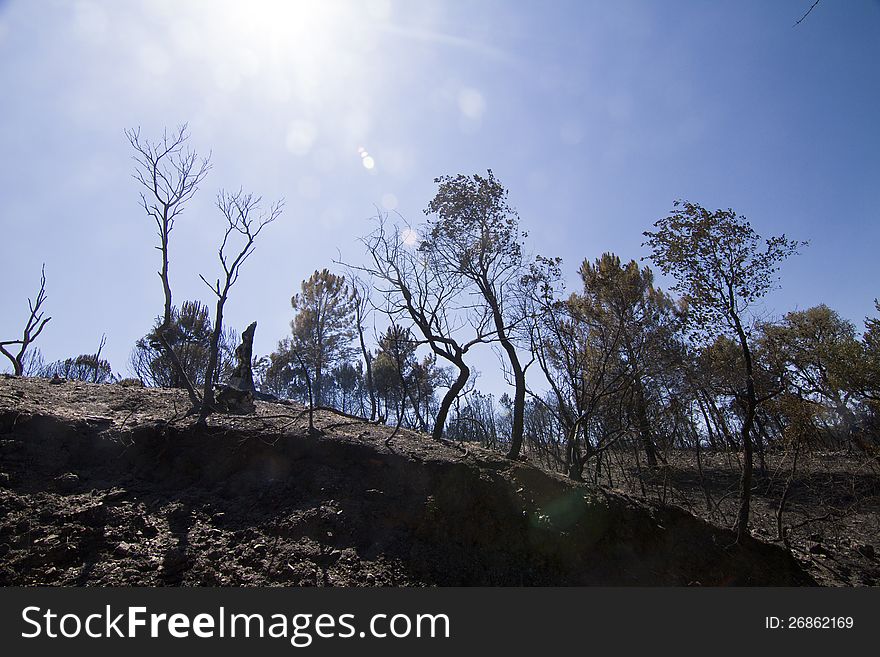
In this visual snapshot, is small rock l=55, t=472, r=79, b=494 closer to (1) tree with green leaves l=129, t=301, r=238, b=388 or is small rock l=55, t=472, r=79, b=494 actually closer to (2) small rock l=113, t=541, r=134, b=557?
(2) small rock l=113, t=541, r=134, b=557

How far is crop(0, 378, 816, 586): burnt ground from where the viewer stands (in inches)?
192

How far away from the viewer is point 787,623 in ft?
18.3

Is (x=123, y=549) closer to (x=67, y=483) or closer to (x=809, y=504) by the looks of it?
(x=67, y=483)

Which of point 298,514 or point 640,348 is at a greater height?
point 640,348

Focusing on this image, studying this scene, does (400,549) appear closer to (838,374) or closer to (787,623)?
(787,623)

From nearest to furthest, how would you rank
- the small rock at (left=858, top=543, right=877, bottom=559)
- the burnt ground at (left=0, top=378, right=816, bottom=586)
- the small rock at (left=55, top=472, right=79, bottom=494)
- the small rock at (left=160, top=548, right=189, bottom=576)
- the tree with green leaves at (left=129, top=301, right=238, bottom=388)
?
the small rock at (left=160, top=548, right=189, bottom=576)
the burnt ground at (left=0, top=378, right=816, bottom=586)
the small rock at (left=55, top=472, right=79, bottom=494)
the small rock at (left=858, top=543, right=877, bottom=559)
the tree with green leaves at (left=129, top=301, right=238, bottom=388)

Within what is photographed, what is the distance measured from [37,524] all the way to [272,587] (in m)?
2.83

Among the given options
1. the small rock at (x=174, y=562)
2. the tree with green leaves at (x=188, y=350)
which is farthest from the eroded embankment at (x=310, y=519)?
the tree with green leaves at (x=188, y=350)

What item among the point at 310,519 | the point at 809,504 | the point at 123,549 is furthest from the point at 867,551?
the point at 123,549

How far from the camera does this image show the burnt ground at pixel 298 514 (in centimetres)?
488

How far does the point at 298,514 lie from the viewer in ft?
19.2

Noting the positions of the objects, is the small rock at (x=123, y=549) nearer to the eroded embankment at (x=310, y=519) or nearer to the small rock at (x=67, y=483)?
the eroded embankment at (x=310, y=519)

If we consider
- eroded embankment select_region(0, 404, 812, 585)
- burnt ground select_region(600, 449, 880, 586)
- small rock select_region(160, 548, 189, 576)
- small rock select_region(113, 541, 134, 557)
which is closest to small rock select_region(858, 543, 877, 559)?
burnt ground select_region(600, 449, 880, 586)

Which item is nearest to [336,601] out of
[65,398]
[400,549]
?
[400,549]
